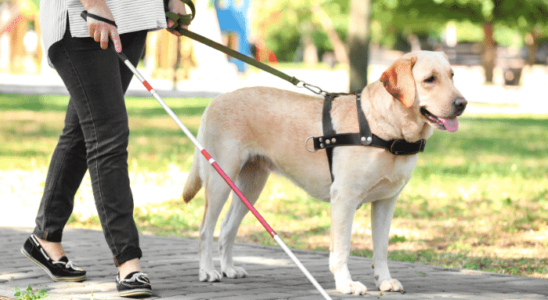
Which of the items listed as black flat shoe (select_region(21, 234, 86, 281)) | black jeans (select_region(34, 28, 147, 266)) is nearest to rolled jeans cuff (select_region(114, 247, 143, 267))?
black jeans (select_region(34, 28, 147, 266))

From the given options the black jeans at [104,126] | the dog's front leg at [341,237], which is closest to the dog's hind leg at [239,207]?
the dog's front leg at [341,237]

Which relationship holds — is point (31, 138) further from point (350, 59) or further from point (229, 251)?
point (229, 251)

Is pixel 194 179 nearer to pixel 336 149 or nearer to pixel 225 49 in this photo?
pixel 225 49

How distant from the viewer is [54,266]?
13.8 ft

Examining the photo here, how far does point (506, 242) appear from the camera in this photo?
19.1ft

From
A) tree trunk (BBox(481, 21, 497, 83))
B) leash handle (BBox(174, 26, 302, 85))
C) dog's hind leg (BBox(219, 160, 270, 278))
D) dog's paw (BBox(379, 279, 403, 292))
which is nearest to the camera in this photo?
dog's paw (BBox(379, 279, 403, 292))

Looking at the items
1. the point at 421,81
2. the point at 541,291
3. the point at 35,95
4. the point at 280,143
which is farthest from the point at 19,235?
the point at 35,95

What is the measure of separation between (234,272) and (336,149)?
109 centimetres

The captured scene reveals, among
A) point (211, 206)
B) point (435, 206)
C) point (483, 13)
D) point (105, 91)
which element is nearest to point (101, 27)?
point (105, 91)

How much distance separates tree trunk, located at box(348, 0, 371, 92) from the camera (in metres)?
13.6

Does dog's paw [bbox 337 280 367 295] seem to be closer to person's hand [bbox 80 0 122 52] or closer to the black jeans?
the black jeans

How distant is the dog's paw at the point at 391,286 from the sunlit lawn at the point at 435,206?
1.11 m

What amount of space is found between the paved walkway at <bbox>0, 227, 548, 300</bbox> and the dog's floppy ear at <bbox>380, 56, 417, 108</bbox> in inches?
45.3

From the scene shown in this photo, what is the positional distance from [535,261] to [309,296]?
215cm
